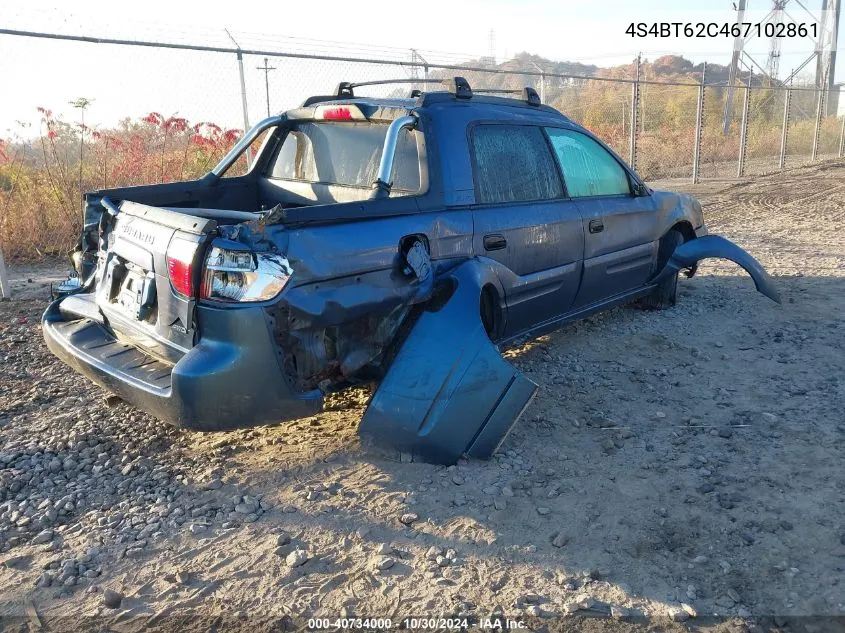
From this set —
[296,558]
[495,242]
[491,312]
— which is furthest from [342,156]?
[296,558]

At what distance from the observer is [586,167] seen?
203 inches

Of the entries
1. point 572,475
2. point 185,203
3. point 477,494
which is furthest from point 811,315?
point 185,203

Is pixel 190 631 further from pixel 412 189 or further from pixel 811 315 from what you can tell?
pixel 811 315

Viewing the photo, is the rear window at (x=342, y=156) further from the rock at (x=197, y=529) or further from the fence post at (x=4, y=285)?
the fence post at (x=4, y=285)

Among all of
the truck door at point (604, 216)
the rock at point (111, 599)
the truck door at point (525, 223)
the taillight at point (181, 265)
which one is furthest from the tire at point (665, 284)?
the rock at point (111, 599)

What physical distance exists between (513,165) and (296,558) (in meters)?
2.75

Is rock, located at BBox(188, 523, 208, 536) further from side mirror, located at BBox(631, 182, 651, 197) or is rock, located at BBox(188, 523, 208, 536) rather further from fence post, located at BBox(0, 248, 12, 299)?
fence post, located at BBox(0, 248, 12, 299)

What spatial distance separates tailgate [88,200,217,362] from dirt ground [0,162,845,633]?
637 millimetres

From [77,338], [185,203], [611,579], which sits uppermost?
[185,203]

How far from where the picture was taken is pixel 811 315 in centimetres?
606

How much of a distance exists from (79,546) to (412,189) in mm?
2404

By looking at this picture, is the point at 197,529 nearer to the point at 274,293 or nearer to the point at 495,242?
the point at 274,293

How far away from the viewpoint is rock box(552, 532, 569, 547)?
2.95 metres

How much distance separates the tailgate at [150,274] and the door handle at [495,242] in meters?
1.67
